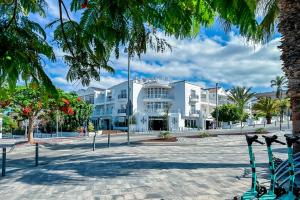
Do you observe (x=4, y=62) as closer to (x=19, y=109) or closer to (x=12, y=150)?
(x=12, y=150)

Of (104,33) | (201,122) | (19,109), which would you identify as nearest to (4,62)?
(104,33)

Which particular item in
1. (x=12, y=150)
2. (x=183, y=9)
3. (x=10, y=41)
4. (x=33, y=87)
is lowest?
(x=12, y=150)

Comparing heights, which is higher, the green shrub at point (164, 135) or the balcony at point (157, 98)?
the balcony at point (157, 98)

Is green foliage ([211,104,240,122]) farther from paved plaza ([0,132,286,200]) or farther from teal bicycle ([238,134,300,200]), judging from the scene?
teal bicycle ([238,134,300,200])

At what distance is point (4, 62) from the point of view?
1.94 meters

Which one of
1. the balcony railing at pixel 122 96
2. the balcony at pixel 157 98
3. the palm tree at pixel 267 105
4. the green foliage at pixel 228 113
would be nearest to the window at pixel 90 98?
the balcony railing at pixel 122 96

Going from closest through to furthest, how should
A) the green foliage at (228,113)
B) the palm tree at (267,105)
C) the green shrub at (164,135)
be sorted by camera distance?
1. the green shrub at (164,135)
2. the palm tree at (267,105)
3. the green foliage at (228,113)

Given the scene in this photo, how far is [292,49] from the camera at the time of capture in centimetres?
811

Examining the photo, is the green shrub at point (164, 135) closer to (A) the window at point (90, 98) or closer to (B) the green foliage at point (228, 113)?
→ (B) the green foliage at point (228, 113)

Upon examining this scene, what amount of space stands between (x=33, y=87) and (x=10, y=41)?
32 cm

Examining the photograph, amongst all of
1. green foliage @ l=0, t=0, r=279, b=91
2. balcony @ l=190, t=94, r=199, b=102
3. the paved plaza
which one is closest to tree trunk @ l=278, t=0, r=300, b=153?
the paved plaza

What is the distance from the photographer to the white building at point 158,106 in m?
69.0

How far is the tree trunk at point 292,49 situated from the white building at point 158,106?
58.5 metres

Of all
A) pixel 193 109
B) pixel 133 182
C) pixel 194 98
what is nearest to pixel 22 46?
pixel 133 182
